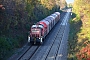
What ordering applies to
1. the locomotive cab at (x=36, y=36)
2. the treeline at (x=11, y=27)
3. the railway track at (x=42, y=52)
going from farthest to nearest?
the locomotive cab at (x=36, y=36) < the treeline at (x=11, y=27) < the railway track at (x=42, y=52)

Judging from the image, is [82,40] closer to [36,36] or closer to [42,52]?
[42,52]

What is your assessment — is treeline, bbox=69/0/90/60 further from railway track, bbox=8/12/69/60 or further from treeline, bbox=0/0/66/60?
treeline, bbox=0/0/66/60

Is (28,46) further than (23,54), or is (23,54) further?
(28,46)

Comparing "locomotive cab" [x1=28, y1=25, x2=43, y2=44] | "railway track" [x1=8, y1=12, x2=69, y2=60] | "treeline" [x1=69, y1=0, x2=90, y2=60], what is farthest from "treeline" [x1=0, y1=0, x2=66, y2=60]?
"treeline" [x1=69, y1=0, x2=90, y2=60]

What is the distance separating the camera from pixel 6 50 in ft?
100

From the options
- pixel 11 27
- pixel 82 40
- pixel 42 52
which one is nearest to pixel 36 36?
pixel 42 52

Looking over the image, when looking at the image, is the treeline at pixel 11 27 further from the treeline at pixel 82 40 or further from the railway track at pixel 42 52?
the treeline at pixel 82 40

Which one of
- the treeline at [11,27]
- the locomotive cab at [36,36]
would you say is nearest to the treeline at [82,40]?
the locomotive cab at [36,36]

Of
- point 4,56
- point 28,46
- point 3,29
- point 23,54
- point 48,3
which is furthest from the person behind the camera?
point 48,3

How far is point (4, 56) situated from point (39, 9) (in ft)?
149

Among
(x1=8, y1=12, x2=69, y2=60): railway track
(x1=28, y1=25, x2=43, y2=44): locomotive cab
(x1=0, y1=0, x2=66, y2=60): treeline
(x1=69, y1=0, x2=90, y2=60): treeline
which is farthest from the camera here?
(x1=28, y1=25, x2=43, y2=44): locomotive cab

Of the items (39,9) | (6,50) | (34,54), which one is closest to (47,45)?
(34,54)

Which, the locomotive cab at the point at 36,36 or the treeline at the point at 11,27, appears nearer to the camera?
the treeline at the point at 11,27

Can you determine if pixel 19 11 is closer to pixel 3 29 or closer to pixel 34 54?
pixel 3 29
